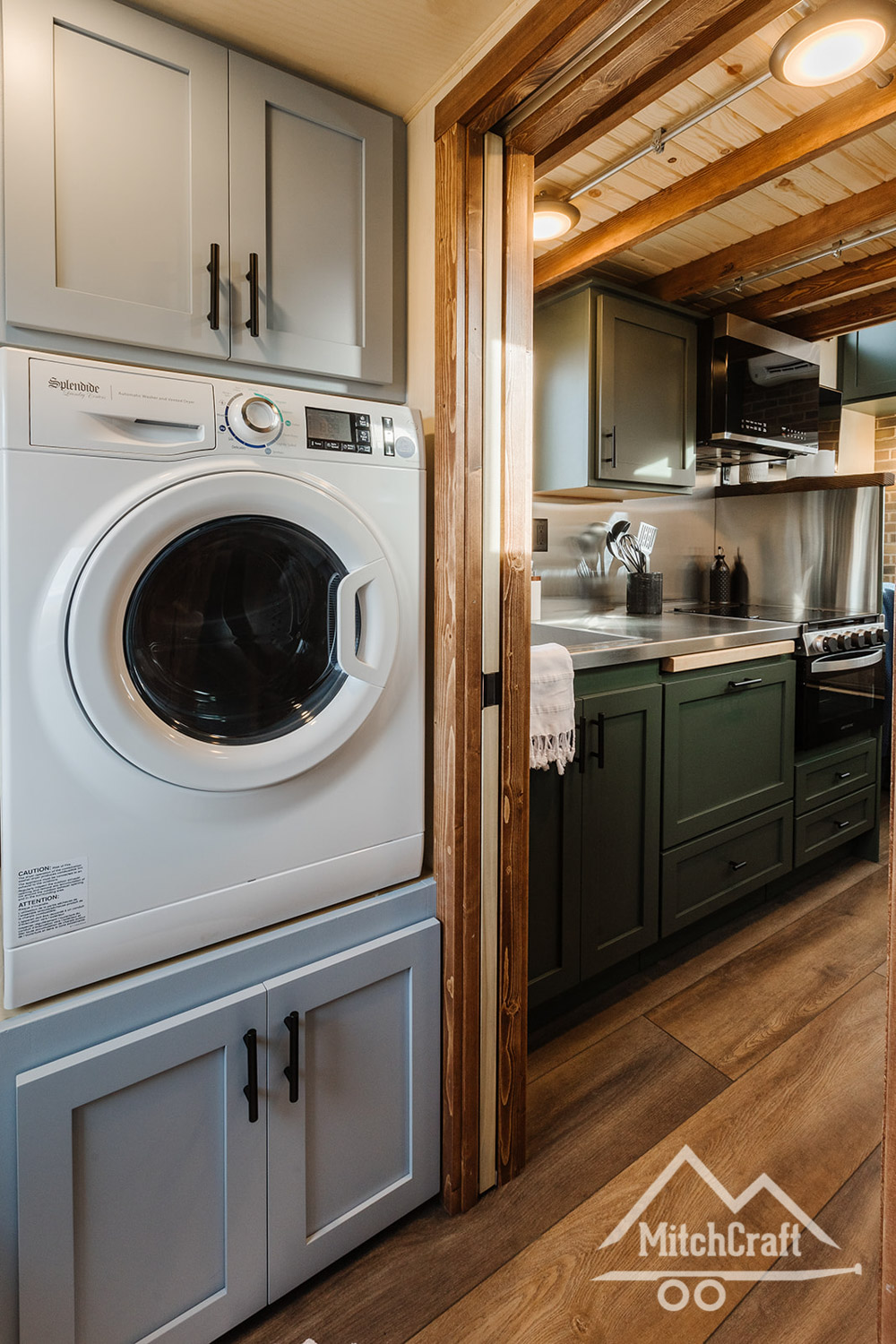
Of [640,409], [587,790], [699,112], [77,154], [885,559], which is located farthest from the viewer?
[885,559]

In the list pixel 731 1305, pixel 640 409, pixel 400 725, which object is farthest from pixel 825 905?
pixel 400 725

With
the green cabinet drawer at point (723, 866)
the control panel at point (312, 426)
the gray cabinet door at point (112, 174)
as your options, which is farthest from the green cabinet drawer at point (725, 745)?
the gray cabinet door at point (112, 174)

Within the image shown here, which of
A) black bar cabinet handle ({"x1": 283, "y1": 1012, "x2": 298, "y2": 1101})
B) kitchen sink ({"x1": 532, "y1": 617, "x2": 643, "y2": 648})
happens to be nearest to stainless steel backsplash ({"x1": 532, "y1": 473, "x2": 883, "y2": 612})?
kitchen sink ({"x1": 532, "y1": 617, "x2": 643, "y2": 648})

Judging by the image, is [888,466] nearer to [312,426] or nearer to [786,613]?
[786,613]

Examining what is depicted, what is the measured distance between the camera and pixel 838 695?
278 centimetres

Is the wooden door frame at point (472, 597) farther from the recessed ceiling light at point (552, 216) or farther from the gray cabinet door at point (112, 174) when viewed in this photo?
the recessed ceiling light at point (552, 216)

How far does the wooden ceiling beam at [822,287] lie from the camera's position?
270cm

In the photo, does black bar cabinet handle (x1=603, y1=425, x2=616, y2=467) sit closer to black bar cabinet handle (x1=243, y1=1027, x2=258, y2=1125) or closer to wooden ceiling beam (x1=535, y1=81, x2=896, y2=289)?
wooden ceiling beam (x1=535, y1=81, x2=896, y2=289)

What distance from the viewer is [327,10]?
3.83 feet

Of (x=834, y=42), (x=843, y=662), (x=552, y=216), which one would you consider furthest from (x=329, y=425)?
(x=843, y=662)

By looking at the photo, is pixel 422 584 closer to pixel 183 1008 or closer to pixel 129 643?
pixel 129 643

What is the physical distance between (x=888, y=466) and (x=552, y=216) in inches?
115

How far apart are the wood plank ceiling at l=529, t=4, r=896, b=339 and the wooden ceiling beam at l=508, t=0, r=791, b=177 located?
1cm

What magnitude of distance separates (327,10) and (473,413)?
0.65m
